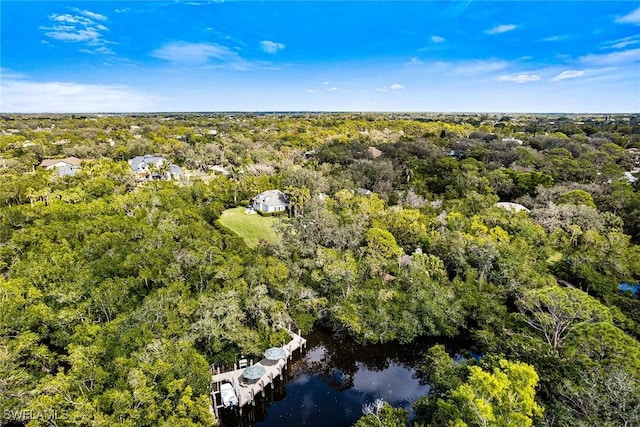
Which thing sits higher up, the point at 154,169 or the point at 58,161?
the point at 58,161

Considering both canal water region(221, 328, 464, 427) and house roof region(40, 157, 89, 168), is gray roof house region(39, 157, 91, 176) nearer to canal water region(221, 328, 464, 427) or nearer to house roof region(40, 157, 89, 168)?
house roof region(40, 157, 89, 168)

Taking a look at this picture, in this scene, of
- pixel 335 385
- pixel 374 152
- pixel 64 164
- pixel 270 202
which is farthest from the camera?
pixel 374 152

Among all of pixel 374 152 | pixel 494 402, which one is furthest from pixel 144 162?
pixel 494 402

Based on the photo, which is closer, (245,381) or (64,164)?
(245,381)

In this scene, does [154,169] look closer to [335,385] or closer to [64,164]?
[64,164]

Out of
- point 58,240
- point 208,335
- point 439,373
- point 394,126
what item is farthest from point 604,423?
point 394,126

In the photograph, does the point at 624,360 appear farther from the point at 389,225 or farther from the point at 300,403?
the point at 389,225

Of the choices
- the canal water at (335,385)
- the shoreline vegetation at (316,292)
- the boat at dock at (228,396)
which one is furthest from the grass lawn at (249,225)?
the boat at dock at (228,396)

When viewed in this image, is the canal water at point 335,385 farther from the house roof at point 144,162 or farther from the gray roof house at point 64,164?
the gray roof house at point 64,164
